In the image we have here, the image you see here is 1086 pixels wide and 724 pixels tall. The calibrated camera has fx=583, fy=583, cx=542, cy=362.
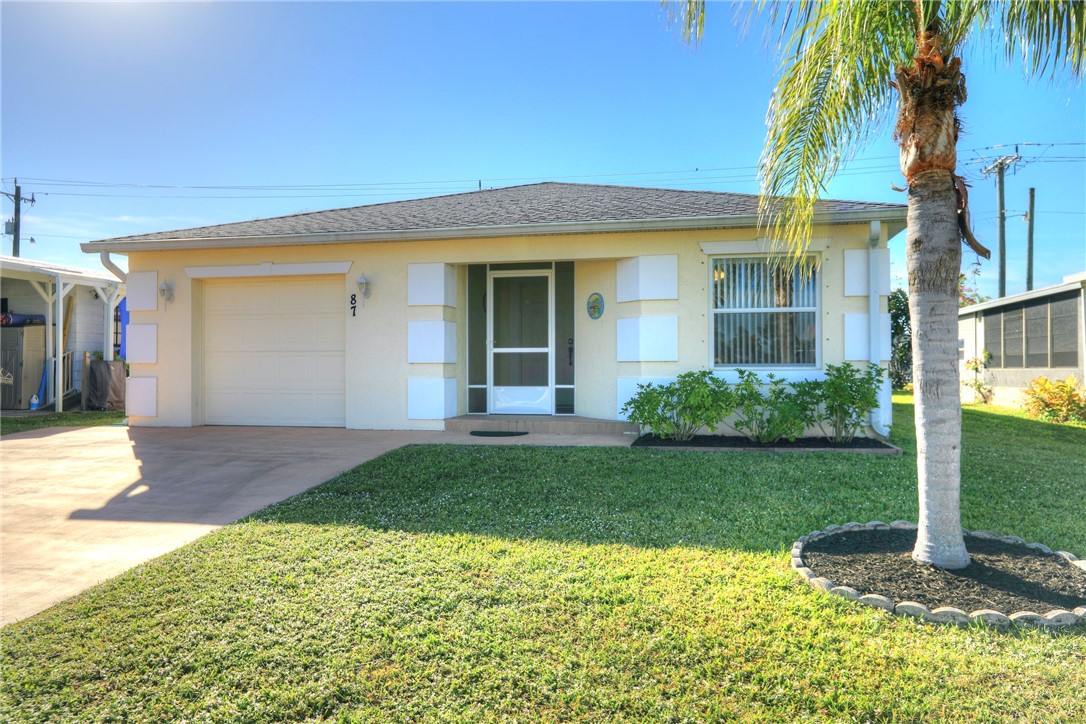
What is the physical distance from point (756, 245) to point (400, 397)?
19.2 feet

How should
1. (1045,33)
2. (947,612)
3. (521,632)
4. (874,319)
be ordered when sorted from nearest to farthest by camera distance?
(521,632) → (947,612) → (1045,33) → (874,319)

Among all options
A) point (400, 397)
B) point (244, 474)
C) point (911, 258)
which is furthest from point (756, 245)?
point (244, 474)

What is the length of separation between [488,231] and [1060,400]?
38.4ft

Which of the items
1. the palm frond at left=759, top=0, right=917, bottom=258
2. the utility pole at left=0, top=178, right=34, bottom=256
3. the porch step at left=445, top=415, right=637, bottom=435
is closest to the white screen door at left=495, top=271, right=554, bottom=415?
the porch step at left=445, top=415, right=637, bottom=435

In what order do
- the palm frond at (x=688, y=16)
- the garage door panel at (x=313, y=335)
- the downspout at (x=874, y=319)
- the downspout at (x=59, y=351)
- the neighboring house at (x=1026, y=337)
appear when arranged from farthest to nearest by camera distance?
the downspout at (x=59, y=351) → the neighboring house at (x=1026, y=337) → the garage door panel at (x=313, y=335) → the downspout at (x=874, y=319) → the palm frond at (x=688, y=16)

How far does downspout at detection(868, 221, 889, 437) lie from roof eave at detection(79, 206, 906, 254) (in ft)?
1.48

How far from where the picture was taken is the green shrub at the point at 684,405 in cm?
754

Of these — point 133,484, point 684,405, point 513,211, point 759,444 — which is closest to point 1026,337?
point 759,444

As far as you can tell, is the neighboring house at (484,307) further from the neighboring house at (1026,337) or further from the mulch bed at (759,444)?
the neighboring house at (1026,337)

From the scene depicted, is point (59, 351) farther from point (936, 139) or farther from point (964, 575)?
point (964, 575)

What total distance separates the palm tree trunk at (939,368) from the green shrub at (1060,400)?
1108 centimetres

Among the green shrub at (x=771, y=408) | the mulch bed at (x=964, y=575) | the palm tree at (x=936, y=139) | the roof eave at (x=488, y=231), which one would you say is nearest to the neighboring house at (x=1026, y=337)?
the roof eave at (x=488, y=231)

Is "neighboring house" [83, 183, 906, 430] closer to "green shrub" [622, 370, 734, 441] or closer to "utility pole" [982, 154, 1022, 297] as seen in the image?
"green shrub" [622, 370, 734, 441]

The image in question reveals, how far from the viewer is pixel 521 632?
2814mm
